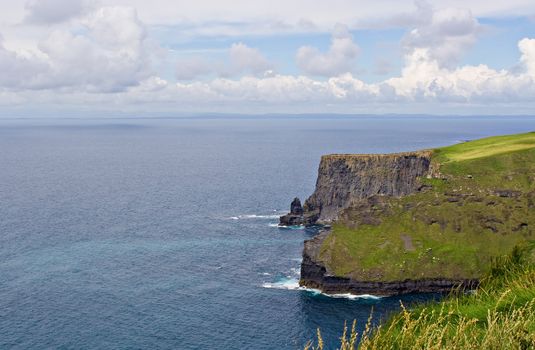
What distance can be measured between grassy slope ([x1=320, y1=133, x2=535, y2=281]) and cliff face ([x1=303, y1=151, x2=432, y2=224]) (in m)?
21.9

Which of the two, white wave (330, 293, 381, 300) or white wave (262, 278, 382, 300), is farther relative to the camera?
white wave (262, 278, 382, 300)

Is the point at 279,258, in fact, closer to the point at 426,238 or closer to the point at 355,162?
the point at 426,238

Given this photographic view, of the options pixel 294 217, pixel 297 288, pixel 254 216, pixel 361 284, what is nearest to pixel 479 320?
pixel 361 284

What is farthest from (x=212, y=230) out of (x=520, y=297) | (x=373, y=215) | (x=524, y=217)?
(x=520, y=297)

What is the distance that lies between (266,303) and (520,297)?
83.0m

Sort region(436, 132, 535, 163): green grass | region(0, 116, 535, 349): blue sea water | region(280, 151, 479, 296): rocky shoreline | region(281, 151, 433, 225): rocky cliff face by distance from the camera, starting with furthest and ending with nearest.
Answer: region(281, 151, 433, 225): rocky cliff face, region(280, 151, 479, 296): rocky shoreline, region(436, 132, 535, 163): green grass, region(0, 116, 535, 349): blue sea water

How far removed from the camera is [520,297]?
54.7 ft

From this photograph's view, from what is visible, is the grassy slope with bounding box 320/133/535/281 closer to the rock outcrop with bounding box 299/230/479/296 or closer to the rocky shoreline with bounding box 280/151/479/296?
the rock outcrop with bounding box 299/230/479/296

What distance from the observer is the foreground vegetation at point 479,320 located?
1163 centimetres

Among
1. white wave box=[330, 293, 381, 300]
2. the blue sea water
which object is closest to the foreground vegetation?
the blue sea water

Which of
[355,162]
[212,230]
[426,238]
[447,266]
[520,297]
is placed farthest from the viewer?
[355,162]

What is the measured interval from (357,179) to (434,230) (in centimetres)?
5096

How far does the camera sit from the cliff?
349 ft

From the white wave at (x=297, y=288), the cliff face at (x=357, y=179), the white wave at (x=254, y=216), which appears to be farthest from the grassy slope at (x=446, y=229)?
the white wave at (x=254, y=216)
